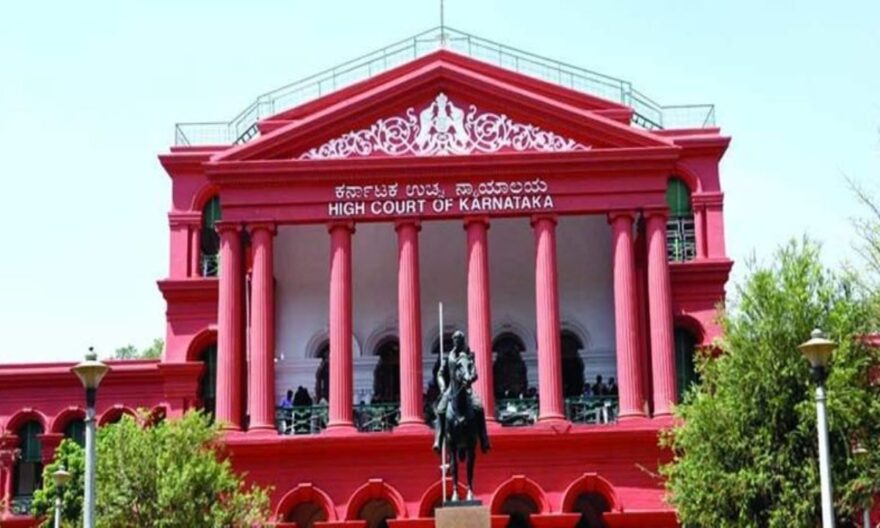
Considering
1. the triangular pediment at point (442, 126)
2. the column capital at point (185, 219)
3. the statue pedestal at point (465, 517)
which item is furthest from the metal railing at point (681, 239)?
the statue pedestal at point (465, 517)

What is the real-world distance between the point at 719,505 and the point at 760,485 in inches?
51.7

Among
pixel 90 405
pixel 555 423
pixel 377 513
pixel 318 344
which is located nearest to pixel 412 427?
pixel 555 423

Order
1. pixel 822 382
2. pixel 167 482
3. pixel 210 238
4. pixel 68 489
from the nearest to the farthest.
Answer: pixel 822 382, pixel 167 482, pixel 68 489, pixel 210 238

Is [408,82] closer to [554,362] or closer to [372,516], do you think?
[554,362]

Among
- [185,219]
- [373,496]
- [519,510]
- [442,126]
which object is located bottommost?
[519,510]

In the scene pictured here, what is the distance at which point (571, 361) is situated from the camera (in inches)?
2160

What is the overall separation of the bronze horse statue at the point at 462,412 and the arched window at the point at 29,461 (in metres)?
26.8

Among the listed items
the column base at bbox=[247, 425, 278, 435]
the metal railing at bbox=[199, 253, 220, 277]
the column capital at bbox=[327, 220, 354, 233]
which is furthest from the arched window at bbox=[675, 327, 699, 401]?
the metal railing at bbox=[199, 253, 220, 277]

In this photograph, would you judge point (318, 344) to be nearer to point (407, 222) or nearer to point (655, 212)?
point (407, 222)

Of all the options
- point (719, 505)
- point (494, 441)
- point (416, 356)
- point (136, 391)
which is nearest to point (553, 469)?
point (494, 441)

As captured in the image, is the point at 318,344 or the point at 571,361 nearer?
the point at 571,361

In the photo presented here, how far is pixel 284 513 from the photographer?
4756 centimetres

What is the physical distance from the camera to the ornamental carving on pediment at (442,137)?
165ft

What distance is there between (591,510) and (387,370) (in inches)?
357
